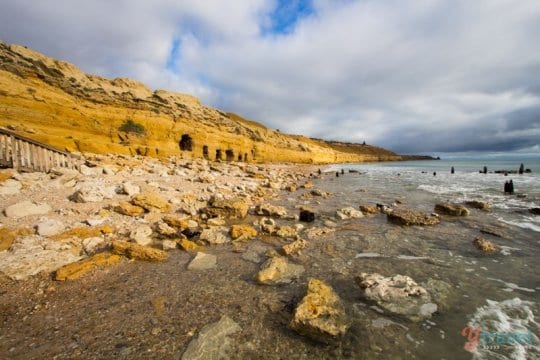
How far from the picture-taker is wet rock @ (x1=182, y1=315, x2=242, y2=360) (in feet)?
9.19

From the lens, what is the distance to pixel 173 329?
3.22 meters

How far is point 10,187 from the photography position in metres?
7.23

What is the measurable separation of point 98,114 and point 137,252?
26.7 metres

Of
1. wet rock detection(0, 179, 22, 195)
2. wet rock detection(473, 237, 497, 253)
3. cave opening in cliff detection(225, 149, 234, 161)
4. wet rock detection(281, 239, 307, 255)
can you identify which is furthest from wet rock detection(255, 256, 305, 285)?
cave opening in cliff detection(225, 149, 234, 161)

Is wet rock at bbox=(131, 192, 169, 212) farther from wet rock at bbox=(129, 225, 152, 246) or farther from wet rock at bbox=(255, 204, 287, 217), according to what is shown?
wet rock at bbox=(255, 204, 287, 217)

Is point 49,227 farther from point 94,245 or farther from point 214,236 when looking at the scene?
point 214,236

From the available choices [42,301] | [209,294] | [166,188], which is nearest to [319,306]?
[209,294]

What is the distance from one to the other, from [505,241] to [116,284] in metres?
9.98

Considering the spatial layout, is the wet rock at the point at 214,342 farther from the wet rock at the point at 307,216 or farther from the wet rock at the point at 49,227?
the wet rock at the point at 307,216

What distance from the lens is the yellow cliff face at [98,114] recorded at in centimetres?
1956

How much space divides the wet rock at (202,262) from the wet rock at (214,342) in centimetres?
181

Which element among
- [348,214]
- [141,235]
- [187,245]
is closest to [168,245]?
[187,245]

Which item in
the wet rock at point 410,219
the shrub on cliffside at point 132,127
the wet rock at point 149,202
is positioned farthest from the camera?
the shrub on cliffside at point 132,127
